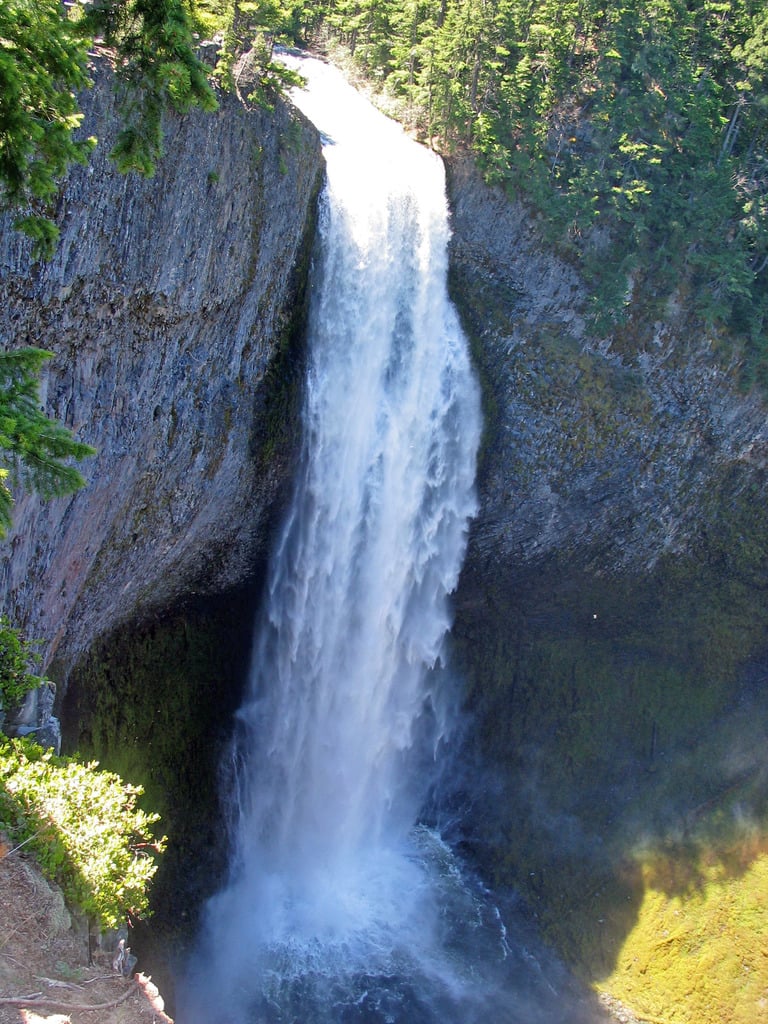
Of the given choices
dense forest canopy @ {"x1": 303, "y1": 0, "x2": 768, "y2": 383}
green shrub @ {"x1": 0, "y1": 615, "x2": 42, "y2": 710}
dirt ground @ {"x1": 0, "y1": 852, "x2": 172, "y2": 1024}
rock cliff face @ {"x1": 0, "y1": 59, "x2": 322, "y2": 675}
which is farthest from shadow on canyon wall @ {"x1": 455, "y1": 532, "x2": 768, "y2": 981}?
dirt ground @ {"x1": 0, "y1": 852, "x2": 172, "y2": 1024}

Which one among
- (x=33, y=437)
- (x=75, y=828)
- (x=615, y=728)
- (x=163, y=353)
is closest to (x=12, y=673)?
(x=75, y=828)

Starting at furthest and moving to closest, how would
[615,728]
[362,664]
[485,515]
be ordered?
[615,728], [485,515], [362,664]

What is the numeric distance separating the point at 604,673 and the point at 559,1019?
10639 millimetres

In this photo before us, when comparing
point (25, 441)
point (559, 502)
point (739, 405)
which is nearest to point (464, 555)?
point (559, 502)

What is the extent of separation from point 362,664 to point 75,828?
561 inches

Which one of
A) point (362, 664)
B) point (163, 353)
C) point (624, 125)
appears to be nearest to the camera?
point (163, 353)

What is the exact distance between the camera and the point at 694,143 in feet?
80.0

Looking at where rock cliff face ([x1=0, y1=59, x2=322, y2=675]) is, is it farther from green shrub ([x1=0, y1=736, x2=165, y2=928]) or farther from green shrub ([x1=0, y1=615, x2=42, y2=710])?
green shrub ([x1=0, y1=736, x2=165, y2=928])

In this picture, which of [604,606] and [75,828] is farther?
[604,606]

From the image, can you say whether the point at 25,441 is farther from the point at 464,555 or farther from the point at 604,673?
the point at 604,673

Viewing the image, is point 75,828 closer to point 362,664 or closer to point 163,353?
point 163,353

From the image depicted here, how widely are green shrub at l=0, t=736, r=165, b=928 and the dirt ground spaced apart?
290mm

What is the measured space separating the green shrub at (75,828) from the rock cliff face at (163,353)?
485 centimetres

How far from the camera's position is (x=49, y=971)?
28.2ft
